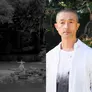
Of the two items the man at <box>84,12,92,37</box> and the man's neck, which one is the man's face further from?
the man at <box>84,12,92,37</box>

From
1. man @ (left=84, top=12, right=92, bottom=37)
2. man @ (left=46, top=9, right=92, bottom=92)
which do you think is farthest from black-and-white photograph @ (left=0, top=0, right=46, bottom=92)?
man @ (left=46, top=9, right=92, bottom=92)

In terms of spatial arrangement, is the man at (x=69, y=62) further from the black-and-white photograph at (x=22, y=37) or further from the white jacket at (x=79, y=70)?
the black-and-white photograph at (x=22, y=37)

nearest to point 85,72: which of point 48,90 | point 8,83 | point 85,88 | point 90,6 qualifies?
point 85,88

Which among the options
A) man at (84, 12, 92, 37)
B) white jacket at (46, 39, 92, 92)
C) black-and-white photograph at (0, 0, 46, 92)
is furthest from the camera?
black-and-white photograph at (0, 0, 46, 92)

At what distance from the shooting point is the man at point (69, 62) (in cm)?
128

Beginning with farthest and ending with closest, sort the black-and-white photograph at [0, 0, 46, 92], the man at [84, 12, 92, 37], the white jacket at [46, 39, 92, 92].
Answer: the black-and-white photograph at [0, 0, 46, 92], the man at [84, 12, 92, 37], the white jacket at [46, 39, 92, 92]

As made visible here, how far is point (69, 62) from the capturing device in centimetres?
132

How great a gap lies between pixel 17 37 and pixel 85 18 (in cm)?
860

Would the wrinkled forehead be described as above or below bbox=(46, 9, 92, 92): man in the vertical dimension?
above

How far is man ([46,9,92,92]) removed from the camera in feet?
4.20

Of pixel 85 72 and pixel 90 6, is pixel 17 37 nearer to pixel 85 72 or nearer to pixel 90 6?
pixel 90 6

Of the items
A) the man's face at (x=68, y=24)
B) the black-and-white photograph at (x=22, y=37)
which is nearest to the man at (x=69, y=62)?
the man's face at (x=68, y=24)

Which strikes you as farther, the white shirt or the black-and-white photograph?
the black-and-white photograph

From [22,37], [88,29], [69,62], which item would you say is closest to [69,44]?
[69,62]
